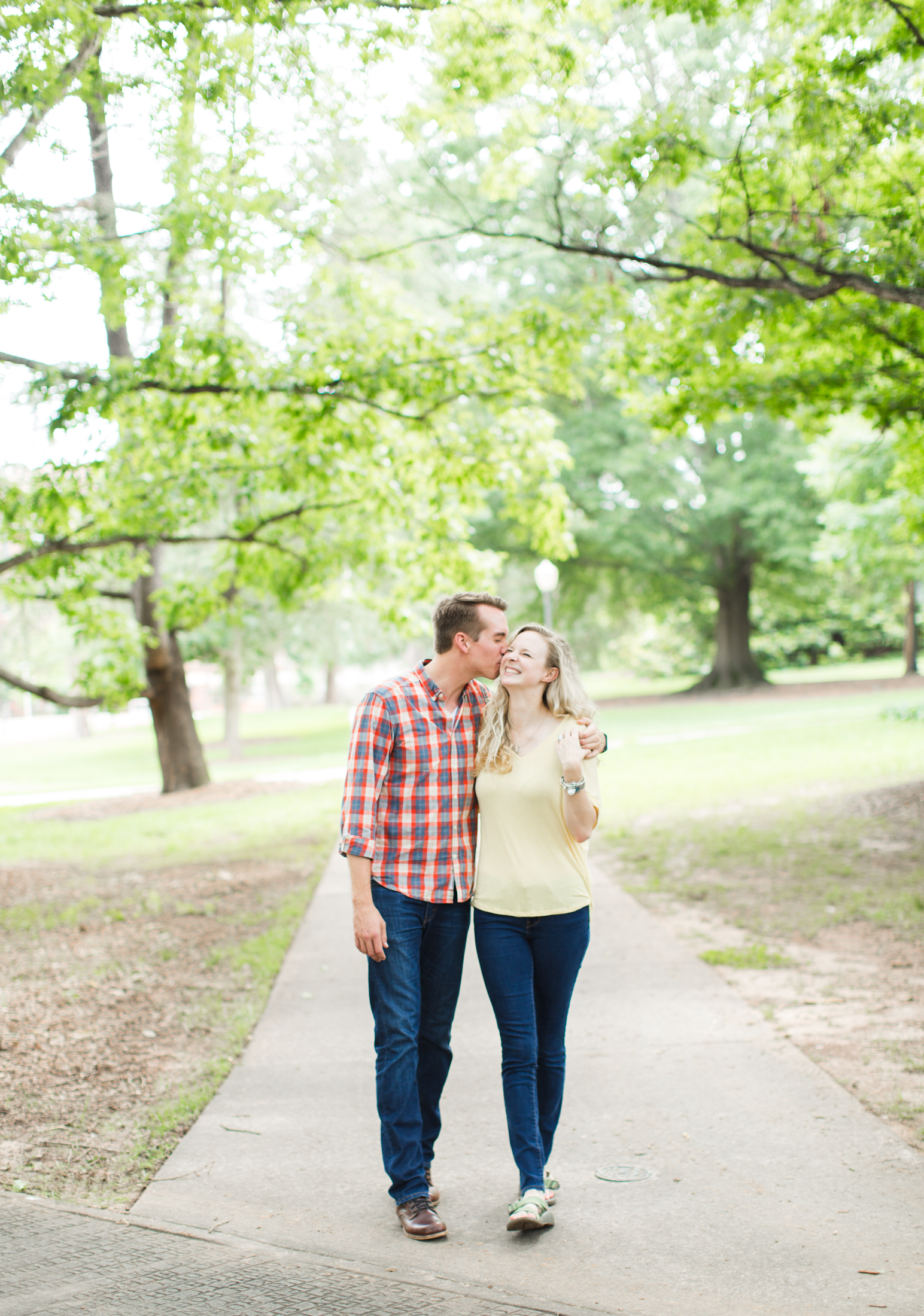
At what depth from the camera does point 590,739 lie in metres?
3.67

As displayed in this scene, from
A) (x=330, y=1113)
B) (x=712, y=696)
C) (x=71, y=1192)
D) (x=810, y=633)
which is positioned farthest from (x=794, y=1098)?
(x=810, y=633)

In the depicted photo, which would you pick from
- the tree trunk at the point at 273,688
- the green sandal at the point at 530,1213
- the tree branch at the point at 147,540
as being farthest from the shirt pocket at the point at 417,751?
the tree trunk at the point at 273,688

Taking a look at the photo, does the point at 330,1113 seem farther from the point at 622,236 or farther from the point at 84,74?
the point at 622,236

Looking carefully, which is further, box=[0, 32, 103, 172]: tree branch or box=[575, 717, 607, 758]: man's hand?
box=[0, 32, 103, 172]: tree branch

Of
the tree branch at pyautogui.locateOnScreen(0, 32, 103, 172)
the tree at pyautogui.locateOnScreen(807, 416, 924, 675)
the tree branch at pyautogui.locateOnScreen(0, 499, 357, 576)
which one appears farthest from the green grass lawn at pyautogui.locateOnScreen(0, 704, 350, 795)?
the tree branch at pyautogui.locateOnScreen(0, 32, 103, 172)

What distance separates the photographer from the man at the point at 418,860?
366 centimetres

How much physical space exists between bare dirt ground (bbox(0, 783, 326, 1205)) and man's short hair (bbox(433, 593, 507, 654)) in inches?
86.0

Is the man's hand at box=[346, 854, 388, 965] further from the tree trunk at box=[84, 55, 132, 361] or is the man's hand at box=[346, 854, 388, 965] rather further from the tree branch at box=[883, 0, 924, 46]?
the tree branch at box=[883, 0, 924, 46]

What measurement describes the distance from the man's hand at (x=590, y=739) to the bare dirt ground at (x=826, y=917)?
1937mm

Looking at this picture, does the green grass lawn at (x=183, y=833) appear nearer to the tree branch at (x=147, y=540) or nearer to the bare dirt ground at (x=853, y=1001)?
the tree branch at (x=147, y=540)

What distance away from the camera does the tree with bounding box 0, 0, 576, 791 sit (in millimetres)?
6648

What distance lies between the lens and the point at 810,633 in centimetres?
5331

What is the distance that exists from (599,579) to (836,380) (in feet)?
101

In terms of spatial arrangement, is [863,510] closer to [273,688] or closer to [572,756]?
[572,756]
